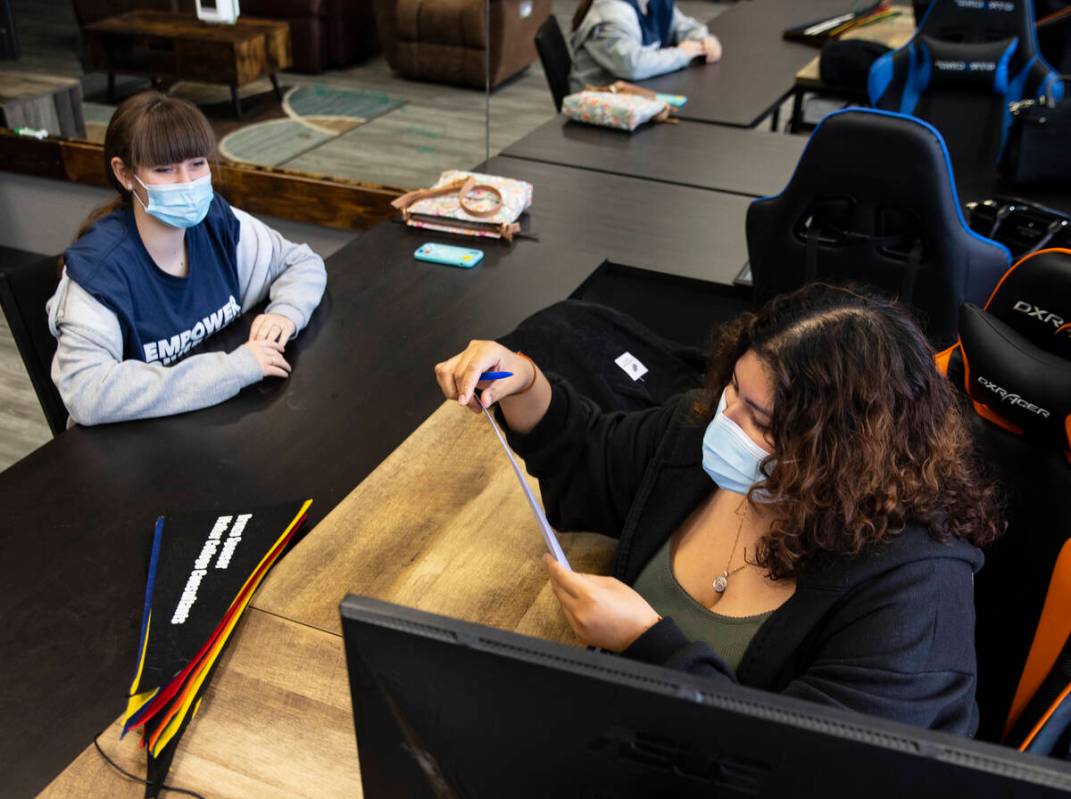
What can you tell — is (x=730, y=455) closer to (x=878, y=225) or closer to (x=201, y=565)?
(x=201, y=565)

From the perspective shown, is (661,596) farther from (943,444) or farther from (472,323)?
(472,323)

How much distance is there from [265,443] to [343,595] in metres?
0.47

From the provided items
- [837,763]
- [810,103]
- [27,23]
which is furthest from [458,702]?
[810,103]

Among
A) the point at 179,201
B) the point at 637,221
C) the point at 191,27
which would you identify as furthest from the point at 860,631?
the point at 191,27

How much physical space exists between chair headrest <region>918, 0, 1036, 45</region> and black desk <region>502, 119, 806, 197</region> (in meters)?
0.96

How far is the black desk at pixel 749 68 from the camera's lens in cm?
348

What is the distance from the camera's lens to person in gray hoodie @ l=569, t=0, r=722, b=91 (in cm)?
360

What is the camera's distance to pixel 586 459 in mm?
1391

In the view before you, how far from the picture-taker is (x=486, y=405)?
51.6 inches

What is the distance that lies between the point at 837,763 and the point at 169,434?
137cm

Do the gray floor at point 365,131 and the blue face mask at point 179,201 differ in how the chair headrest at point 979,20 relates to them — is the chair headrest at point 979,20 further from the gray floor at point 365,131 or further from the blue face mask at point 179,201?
the blue face mask at point 179,201

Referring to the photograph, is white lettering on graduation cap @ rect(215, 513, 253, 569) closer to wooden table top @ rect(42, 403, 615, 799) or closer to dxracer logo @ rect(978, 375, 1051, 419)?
wooden table top @ rect(42, 403, 615, 799)

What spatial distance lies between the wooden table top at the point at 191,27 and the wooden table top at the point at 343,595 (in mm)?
1896

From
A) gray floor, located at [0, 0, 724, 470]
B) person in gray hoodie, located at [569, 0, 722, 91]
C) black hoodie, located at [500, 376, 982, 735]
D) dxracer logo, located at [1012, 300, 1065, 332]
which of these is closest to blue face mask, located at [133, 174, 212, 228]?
black hoodie, located at [500, 376, 982, 735]
